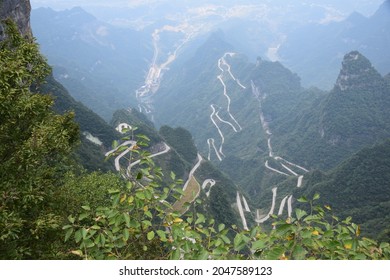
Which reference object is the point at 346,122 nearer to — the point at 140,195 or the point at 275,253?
the point at 275,253

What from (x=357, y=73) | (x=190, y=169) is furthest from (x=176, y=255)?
(x=357, y=73)

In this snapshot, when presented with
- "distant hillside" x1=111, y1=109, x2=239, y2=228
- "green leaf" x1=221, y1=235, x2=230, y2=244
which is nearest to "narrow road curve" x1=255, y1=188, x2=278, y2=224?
"distant hillside" x1=111, y1=109, x2=239, y2=228

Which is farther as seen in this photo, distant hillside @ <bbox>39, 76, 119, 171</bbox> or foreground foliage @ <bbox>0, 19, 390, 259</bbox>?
distant hillside @ <bbox>39, 76, 119, 171</bbox>

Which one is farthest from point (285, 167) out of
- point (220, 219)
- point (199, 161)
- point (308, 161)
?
point (220, 219)

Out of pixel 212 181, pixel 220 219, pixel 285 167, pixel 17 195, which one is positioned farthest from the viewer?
pixel 285 167

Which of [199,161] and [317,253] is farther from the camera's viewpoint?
[199,161]

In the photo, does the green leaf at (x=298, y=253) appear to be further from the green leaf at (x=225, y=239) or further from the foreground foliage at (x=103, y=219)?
the green leaf at (x=225, y=239)

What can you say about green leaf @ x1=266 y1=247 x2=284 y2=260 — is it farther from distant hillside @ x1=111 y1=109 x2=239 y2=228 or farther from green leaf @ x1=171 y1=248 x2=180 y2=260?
distant hillside @ x1=111 y1=109 x2=239 y2=228
